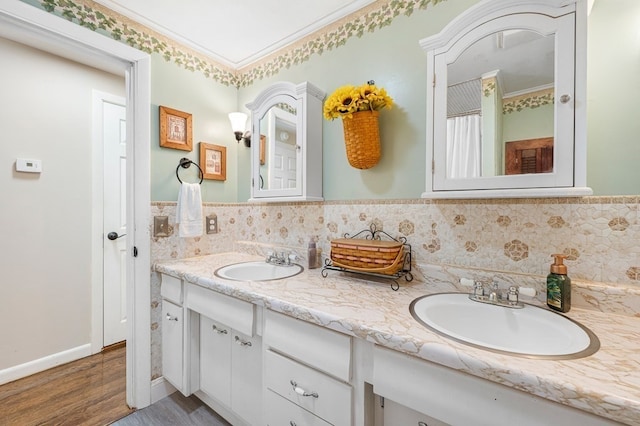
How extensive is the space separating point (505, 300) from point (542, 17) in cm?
98

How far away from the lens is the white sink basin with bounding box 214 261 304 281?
156cm

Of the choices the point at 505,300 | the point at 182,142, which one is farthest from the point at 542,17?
the point at 182,142

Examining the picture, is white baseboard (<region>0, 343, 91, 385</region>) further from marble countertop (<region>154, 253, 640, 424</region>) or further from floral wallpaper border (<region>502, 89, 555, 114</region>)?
floral wallpaper border (<region>502, 89, 555, 114</region>)

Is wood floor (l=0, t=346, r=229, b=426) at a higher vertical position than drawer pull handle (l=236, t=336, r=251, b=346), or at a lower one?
lower

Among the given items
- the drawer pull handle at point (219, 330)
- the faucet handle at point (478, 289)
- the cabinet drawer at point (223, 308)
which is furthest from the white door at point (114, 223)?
the faucet handle at point (478, 289)

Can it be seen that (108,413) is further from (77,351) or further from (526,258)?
(526,258)

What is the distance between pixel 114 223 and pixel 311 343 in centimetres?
210

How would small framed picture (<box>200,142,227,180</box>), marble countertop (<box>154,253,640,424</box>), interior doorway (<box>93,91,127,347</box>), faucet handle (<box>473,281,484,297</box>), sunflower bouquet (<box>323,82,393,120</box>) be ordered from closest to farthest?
1. marble countertop (<box>154,253,640,424</box>)
2. faucet handle (<box>473,281,484,297</box>)
3. sunflower bouquet (<box>323,82,393,120</box>)
4. small framed picture (<box>200,142,227,180</box>)
5. interior doorway (<box>93,91,127,347</box>)

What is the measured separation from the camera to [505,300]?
0.97 metres

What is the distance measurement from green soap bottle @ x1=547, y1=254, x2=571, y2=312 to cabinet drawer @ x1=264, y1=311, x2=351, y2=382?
0.70m

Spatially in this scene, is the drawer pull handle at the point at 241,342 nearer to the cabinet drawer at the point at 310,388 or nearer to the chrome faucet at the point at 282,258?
the cabinet drawer at the point at 310,388

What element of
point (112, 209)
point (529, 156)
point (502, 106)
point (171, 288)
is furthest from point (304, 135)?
point (112, 209)

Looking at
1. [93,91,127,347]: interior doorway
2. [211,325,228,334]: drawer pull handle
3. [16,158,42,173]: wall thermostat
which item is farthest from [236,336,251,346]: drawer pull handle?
[16,158,42,173]: wall thermostat

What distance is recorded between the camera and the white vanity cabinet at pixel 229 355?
1202 millimetres
